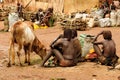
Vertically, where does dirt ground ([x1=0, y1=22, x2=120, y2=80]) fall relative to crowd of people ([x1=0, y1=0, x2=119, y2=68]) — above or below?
below

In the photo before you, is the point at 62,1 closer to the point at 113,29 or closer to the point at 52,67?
the point at 113,29

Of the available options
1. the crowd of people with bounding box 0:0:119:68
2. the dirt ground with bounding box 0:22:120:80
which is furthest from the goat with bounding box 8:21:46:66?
the crowd of people with bounding box 0:0:119:68

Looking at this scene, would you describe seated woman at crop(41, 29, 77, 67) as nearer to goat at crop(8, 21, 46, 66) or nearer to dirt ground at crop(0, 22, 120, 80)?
dirt ground at crop(0, 22, 120, 80)

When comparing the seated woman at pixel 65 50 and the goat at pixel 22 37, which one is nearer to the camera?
the seated woman at pixel 65 50

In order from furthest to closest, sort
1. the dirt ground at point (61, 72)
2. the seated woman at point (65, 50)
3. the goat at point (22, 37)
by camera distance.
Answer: the goat at point (22, 37)
the seated woman at point (65, 50)
the dirt ground at point (61, 72)

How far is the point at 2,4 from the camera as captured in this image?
30.1m

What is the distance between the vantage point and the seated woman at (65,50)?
955 centimetres

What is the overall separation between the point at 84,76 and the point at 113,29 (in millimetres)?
9934

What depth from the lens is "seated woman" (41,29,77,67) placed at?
955 centimetres

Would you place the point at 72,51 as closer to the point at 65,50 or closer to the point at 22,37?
the point at 65,50

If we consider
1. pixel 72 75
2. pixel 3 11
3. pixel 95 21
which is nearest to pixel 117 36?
pixel 95 21

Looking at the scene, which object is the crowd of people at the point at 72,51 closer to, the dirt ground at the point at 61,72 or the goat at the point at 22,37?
the dirt ground at the point at 61,72

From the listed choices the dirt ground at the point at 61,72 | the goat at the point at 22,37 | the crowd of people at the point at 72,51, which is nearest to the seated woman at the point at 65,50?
the crowd of people at the point at 72,51

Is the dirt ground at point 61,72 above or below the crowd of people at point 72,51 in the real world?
below
